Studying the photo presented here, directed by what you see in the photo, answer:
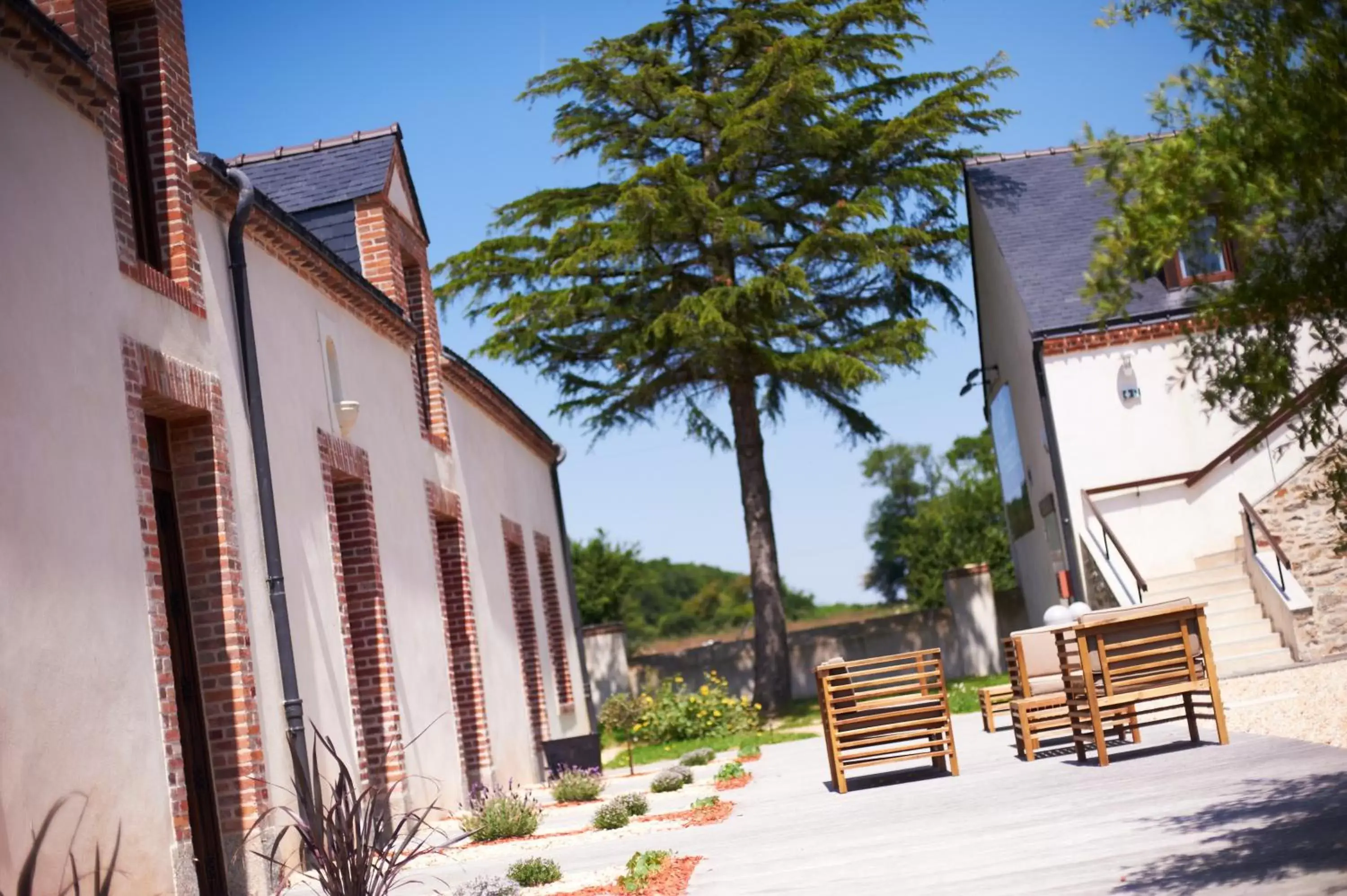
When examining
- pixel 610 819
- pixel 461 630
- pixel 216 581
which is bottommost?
pixel 610 819

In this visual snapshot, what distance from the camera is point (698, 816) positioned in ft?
31.7

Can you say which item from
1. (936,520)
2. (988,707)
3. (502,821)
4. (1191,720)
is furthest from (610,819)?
(936,520)

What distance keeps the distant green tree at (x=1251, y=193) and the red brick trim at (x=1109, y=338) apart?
14375mm

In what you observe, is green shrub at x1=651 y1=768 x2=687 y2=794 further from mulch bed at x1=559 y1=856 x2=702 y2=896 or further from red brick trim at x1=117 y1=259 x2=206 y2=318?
red brick trim at x1=117 y1=259 x2=206 y2=318

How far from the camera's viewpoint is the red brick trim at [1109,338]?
61.8 feet

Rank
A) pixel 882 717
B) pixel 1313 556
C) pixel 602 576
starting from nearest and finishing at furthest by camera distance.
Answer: pixel 882 717 → pixel 1313 556 → pixel 602 576

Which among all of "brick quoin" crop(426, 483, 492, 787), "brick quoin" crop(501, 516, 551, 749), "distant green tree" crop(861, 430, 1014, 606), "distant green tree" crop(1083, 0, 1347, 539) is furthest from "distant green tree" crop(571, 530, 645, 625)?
"distant green tree" crop(1083, 0, 1347, 539)

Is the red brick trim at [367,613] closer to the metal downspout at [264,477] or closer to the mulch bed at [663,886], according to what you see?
the metal downspout at [264,477]

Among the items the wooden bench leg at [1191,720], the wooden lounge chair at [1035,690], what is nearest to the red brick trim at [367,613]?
the wooden lounge chair at [1035,690]

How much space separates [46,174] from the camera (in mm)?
6500

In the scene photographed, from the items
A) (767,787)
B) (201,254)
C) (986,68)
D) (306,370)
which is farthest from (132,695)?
(986,68)

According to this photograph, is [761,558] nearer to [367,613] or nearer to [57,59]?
[367,613]

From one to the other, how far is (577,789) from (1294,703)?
249 inches

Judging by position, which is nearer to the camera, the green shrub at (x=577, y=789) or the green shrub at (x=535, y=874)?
the green shrub at (x=535, y=874)
